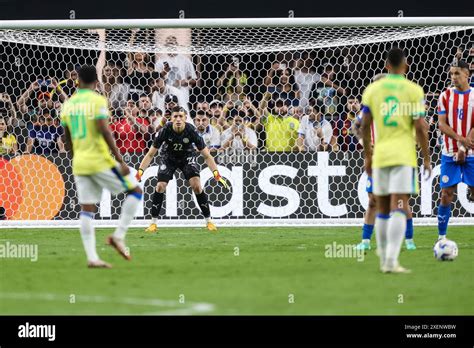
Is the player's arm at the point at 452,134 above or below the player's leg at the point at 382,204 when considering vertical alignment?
above

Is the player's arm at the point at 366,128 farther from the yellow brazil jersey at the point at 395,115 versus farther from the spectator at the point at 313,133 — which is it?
the spectator at the point at 313,133

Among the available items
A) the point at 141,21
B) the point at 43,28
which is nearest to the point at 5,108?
the point at 43,28

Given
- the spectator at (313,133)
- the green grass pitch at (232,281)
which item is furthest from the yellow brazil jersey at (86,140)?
the spectator at (313,133)

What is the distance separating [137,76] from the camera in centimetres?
1838

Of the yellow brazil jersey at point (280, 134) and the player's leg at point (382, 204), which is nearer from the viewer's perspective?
the player's leg at point (382, 204)

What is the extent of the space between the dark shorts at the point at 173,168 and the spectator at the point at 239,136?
124 cm

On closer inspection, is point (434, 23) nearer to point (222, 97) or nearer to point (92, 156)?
point (222, 97)

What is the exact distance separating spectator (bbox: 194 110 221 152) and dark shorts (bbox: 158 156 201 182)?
126 cm

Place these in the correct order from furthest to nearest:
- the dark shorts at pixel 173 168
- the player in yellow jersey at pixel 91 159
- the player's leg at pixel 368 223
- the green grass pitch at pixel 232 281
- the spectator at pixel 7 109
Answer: the spectator at pixel 7 109, the dark shorts at pixel 173 168, the player's leg at pixel 368 223, the player in yellow jersey at pixel 91 159, the green grass pitch at pixel 232 281

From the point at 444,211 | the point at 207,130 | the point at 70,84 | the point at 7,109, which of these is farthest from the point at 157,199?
the point at 444,211

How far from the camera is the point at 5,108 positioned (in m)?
17.9

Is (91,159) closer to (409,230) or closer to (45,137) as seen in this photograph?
(409,230)

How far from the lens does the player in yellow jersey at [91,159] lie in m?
10.7

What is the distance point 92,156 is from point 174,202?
281 inches
